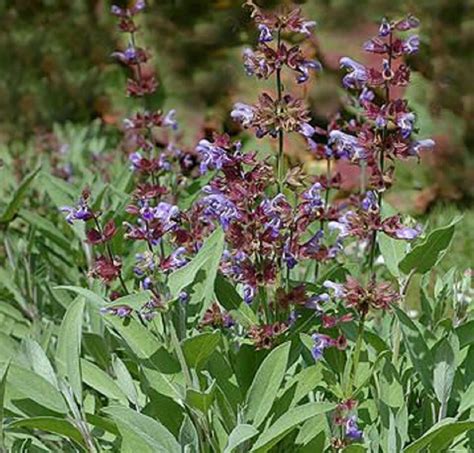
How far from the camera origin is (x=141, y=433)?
4.93ft

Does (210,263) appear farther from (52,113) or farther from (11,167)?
(52,113)

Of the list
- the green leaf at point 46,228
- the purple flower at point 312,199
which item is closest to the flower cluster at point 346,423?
the purple flower at point 312,199

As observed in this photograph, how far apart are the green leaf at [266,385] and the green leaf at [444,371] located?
266mm

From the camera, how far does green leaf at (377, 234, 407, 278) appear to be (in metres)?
1.91

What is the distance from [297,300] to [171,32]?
5.10 m

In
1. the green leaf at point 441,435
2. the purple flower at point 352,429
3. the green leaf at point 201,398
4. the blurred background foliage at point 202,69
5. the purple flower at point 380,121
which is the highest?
the blurred background foliage at point 202,69

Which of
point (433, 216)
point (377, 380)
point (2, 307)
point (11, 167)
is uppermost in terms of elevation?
point (11, 167)

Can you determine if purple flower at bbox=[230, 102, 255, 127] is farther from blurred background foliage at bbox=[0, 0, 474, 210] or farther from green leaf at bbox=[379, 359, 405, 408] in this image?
blurred background foliage at bbox=[0, 0, 474, 210]

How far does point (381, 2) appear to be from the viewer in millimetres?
5871

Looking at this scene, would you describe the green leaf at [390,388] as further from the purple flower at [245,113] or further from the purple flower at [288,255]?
the purple flower at [245,113]

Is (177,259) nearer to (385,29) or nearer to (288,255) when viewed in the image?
(288,255)

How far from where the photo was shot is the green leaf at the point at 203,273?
162 centimetres

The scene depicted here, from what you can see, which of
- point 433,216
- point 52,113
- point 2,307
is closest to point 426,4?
point 433,216

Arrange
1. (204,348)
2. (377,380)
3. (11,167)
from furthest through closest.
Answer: (11,167) → (377,380) → (204,348)
